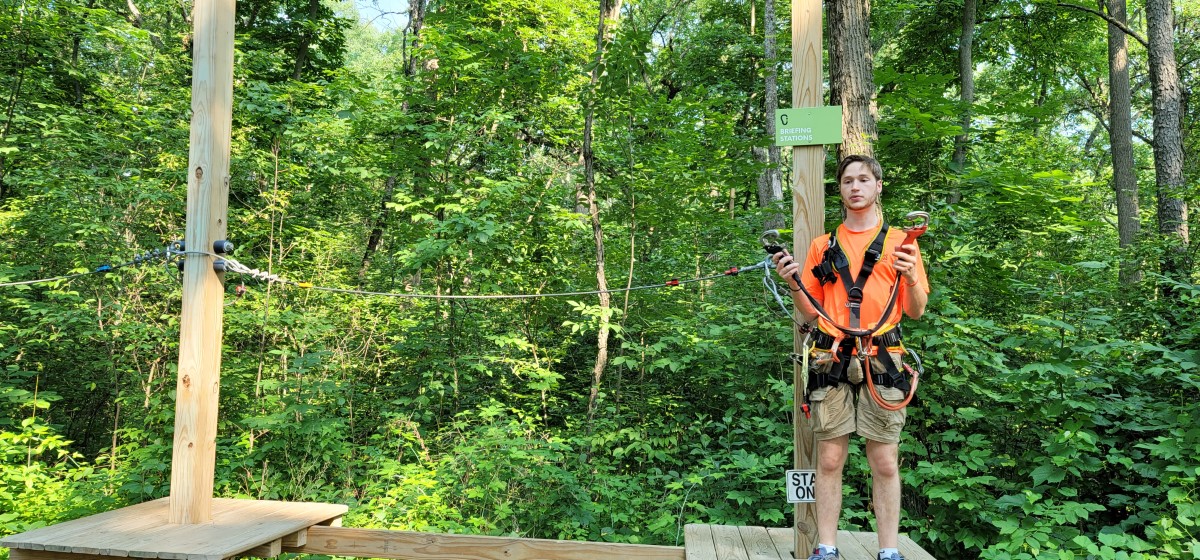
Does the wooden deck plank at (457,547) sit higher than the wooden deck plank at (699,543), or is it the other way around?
the wooden deck plank at (699,543)

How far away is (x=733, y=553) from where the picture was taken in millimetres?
3002

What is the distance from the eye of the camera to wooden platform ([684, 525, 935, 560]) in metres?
2.95

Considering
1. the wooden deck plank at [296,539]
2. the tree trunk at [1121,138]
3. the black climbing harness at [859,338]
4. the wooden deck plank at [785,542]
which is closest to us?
the black climbing harness at [859,338]

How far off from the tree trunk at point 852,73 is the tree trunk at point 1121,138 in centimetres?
701

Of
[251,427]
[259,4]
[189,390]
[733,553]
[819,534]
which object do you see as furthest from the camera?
[259,4]

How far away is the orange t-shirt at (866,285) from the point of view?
2.71 m

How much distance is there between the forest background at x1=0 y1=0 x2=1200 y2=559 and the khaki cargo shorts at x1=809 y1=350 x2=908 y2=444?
158 cm

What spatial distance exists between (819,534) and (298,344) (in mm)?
5142

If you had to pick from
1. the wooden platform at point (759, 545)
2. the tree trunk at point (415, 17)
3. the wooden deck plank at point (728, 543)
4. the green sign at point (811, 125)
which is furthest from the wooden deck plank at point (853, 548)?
the tree trunk at point (415, 17)

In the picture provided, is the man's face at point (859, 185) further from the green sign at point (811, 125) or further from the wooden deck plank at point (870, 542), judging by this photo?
the wooden deck plank at point (870, 542)

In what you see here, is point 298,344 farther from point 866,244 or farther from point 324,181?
point 866,244

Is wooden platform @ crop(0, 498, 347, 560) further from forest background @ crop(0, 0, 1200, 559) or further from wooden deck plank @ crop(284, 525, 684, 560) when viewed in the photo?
forest background @ crop(0, 0, 1200, 559)

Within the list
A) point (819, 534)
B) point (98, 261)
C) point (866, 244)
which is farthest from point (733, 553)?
point (98, 261)

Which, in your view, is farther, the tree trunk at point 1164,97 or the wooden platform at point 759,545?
the tree trunk at point 1164,97
